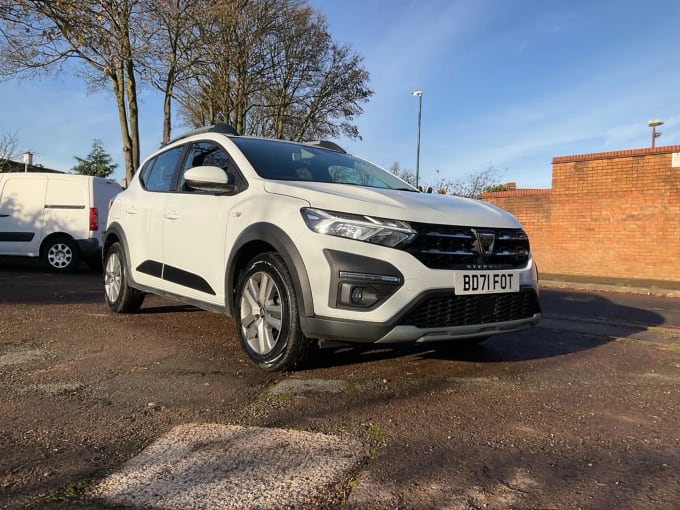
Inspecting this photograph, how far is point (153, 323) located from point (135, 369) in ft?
5.62

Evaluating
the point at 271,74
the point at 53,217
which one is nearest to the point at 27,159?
the point at 271,74

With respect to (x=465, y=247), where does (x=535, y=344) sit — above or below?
below

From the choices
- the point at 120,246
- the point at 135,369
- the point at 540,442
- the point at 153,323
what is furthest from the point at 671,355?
the point at 120,246

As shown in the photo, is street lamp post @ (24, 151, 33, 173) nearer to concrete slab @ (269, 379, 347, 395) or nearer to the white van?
the white van

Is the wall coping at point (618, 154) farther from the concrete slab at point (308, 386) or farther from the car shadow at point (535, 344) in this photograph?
the concrete slab at point (308, 386)

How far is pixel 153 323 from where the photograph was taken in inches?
207

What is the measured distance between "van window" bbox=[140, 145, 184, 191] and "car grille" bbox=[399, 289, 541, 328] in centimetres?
Result: 280

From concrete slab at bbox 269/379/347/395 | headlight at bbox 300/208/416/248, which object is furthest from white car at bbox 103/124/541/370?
concrete slab at bbox 269/379/347/395

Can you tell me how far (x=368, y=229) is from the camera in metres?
3.19

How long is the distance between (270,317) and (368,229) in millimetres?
926

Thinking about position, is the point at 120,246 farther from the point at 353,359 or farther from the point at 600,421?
the point at 600,421

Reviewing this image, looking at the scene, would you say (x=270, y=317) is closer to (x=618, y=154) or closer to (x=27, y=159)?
(x=618, y=154)

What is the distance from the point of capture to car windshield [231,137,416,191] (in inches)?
161

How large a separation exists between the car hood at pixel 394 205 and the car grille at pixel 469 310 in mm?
480
